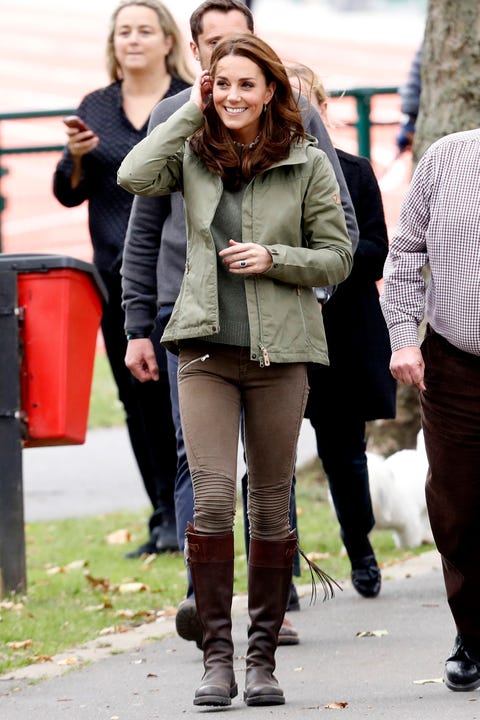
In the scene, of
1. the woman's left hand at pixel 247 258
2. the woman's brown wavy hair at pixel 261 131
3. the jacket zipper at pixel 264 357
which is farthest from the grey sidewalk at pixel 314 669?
the woman's brown wavy hair at pixel 261 131

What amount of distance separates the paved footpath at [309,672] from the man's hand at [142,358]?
1003 millimetres

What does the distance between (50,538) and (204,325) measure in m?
4.44

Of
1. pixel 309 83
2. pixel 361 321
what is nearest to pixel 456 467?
pixel 361 321

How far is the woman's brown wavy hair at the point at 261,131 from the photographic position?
4520mm

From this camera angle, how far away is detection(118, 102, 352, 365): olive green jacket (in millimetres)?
4477

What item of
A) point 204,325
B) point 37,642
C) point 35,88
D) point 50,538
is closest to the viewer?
point 204,325

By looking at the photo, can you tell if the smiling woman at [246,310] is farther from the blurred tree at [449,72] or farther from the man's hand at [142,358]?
the blurred tree at [449,72]

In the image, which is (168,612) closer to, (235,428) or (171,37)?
(235,428)

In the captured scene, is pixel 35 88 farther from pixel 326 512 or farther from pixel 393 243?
pixel 393 243

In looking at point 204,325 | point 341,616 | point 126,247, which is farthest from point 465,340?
point 341,616

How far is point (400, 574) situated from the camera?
6820mm

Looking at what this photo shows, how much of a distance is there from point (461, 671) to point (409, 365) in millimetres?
939

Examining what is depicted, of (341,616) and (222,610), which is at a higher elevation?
(222,610)

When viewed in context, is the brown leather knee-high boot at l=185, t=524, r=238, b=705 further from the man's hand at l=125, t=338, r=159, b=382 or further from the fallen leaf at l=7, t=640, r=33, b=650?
the fallen leaf at l=7, t=640, r=33, b=650
